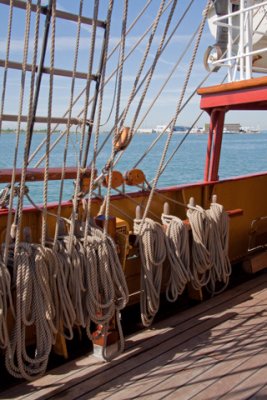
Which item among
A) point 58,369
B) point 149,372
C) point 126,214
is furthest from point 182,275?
point 58,369

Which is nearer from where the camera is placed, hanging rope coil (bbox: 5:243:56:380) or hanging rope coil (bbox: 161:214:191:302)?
hanging rope coil (bbox: 5:243:56:380)

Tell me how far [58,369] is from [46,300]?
1.57ft

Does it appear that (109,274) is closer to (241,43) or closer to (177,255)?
(177,255)

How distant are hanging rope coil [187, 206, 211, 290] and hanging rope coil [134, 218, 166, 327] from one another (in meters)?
0.40

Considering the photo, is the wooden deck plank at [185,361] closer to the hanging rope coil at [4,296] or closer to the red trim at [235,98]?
the hanging rope coil at [4,296]

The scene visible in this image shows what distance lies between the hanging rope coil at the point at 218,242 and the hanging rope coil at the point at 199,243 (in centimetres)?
6

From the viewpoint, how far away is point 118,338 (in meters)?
3.10

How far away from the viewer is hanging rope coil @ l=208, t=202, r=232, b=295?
392 centimetres

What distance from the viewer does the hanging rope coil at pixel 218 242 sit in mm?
3922

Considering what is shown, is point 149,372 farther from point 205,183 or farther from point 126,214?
point 205,183

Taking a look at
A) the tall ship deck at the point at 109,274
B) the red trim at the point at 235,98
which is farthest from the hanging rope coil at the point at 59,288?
the red trim at the point at 235,98

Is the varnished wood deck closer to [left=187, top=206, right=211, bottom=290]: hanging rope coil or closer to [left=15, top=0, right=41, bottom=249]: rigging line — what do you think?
[left=187, top=206, right=211, bottom=290]: hanging rope coil

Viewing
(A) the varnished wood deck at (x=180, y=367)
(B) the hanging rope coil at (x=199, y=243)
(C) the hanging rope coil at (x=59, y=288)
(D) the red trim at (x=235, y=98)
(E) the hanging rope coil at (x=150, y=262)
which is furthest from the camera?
(D) the red trim at (x=235, y=98)

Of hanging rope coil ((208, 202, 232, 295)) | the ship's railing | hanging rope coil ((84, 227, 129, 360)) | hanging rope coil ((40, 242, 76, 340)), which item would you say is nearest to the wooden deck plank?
hanging rope coil ((84, 227, 129, 360))
